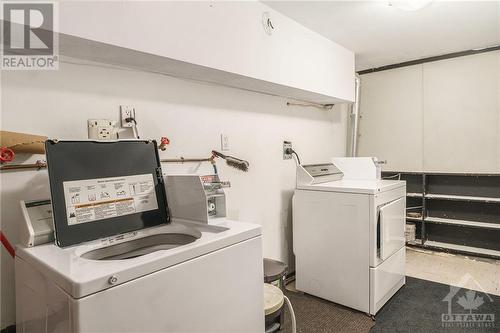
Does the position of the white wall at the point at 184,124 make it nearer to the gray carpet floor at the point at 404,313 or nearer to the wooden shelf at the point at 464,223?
the gray carpet floor at the point at 404,313

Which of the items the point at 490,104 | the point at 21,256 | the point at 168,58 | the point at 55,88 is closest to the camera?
the point at 21,256

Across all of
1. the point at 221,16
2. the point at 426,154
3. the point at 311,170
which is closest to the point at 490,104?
the point at 426,154

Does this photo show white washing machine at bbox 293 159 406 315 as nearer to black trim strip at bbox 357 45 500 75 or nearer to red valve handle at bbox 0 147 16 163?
black trim strip at bbox 357 45 500 75

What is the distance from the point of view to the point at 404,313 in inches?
93.6

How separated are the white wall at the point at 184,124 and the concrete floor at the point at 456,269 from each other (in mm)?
1455

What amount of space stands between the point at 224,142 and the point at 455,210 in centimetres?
305

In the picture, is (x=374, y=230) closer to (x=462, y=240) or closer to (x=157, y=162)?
(x=157, y=162)

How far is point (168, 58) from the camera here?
162 centimetres

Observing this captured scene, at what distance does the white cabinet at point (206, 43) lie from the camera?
138 centimetres

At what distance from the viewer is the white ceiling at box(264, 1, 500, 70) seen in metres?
2.28

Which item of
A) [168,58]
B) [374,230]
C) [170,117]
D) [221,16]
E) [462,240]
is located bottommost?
[462,240]

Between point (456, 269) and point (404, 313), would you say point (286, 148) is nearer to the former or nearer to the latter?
point (404, 313)

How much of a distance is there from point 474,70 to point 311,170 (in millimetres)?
2317

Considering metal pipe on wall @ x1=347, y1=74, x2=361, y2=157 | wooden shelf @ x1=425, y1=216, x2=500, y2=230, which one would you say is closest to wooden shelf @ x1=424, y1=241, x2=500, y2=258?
wooden shelf @ x1=425, y1=216, x2=500, y2=230
